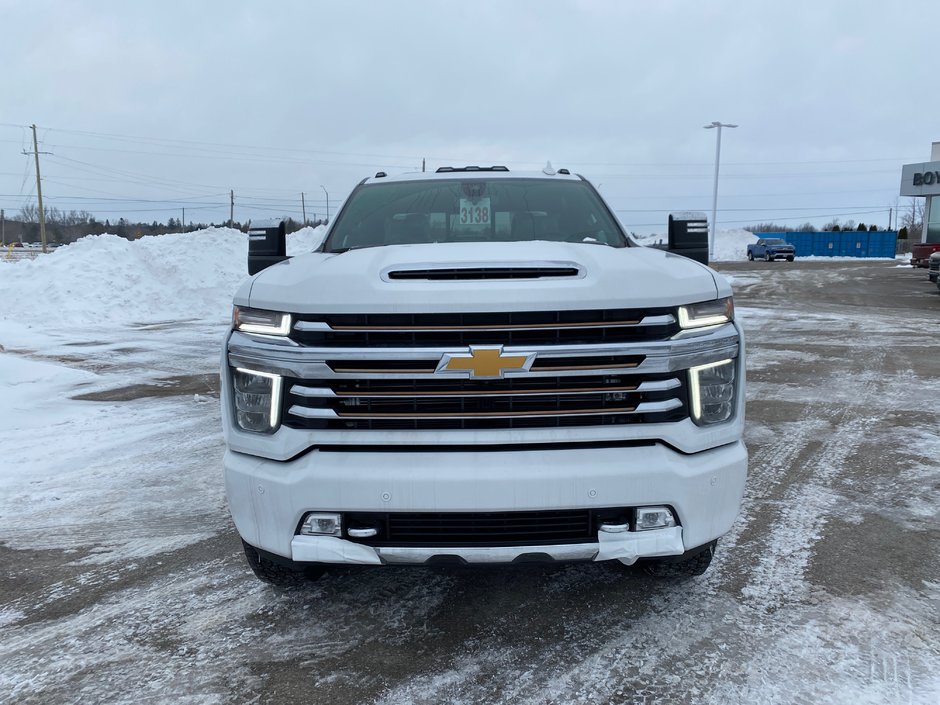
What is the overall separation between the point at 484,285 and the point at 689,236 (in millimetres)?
1792

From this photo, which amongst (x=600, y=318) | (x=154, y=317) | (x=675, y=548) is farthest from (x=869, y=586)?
(x=154, y=317)

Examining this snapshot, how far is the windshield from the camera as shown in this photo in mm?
3994

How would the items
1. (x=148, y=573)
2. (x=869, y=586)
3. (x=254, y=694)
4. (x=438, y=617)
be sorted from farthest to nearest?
(x=148, y=573)
(x=869, y=586)
(x=438, y=617)
(x=254, y=694)

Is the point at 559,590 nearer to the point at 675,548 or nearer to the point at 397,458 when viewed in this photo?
the point at 675,548

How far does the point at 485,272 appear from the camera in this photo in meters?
2.68

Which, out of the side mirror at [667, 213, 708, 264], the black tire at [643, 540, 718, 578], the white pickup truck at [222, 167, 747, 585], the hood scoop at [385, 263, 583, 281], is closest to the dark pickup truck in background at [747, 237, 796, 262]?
the side mirror at [667, 213, 708, 264]

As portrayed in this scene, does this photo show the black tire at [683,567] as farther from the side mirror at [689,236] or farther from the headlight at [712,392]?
the side mirror at [689,236]

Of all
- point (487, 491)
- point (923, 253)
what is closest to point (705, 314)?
point (487, 491)

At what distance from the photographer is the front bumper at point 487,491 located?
8.19ft

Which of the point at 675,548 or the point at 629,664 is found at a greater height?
the point at 675,548

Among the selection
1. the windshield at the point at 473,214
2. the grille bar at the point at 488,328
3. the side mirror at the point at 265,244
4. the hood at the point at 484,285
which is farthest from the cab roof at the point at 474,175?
the grille bar at the point at 488,328

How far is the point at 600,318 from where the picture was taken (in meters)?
2.57

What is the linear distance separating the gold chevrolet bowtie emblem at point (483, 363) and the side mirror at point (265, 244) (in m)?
1.67

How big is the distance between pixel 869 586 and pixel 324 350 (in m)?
2.74
